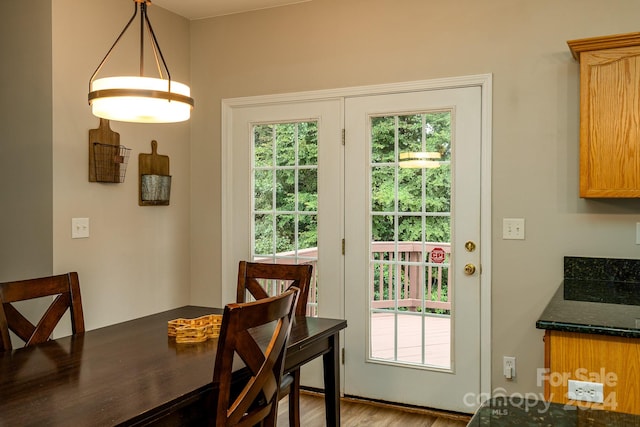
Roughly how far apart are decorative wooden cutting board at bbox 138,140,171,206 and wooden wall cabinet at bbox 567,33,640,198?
2614 mm

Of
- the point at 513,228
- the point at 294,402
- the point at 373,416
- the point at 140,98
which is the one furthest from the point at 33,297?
the point at 513,228

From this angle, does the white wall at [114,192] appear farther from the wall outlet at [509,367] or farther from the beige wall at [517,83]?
the wall outlet at [509,367]

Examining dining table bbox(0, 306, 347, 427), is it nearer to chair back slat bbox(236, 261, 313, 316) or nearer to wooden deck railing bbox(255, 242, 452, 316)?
chair back slat bbox(236, 261, 313, 316)

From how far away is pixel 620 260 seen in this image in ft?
9.68

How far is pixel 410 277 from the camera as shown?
3.52 m

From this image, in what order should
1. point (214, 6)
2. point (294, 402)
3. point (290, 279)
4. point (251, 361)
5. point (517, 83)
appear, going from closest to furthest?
point (251, 361) < point (294, 402) < point (290, 279) < point (517, 83) < point (214, 6)

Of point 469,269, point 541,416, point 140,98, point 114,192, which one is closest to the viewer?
point 541,416

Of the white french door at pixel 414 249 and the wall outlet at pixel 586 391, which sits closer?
the wall outlet at pixel 586 391

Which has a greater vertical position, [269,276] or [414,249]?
[414,249]

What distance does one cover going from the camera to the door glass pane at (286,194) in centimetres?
383

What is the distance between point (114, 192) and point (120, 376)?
202 centimetres

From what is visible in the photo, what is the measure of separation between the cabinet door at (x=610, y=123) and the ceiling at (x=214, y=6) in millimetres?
1957

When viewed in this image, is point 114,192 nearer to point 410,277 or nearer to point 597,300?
point 410,277

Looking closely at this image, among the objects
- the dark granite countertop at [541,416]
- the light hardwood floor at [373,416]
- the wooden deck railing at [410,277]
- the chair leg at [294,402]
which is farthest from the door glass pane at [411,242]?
the dark granite countertop at [541,416]
